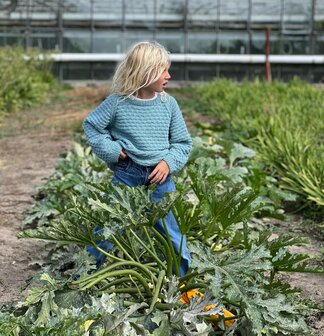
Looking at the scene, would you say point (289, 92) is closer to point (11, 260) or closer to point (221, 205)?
point (11, 260)

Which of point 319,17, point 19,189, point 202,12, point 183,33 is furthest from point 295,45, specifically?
point 19,189

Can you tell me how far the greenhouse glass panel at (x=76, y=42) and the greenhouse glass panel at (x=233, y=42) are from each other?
10.6 ft

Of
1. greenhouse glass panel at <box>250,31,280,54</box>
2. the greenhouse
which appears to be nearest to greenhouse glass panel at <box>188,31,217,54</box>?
the greenhouse

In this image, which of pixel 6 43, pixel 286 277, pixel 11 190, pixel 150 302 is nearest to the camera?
pixel 150 302

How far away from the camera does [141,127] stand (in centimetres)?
313

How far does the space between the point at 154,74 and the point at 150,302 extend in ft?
2.93

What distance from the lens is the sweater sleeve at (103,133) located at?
3.08 m

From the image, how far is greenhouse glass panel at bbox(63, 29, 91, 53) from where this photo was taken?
1888 cm

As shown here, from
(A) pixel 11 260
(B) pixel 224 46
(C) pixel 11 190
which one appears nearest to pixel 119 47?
(B) pixel 224 46

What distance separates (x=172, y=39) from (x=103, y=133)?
53.5ft

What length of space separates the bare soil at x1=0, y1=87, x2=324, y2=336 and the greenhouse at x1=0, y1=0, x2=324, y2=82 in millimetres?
5128

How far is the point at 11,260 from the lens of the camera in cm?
379

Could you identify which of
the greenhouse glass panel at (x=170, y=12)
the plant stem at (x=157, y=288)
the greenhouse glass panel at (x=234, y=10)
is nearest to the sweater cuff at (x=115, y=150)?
the plant stem at (x=157, y=288)

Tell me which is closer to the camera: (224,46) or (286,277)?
(286,277)
